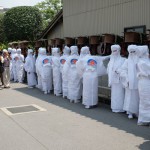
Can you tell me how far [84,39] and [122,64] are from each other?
13.0ft

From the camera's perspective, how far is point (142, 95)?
7320 millimetres

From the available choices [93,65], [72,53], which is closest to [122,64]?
[93,65]

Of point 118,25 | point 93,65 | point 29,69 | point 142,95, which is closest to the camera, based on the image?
point 142,95

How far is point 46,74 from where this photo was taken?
40.5ft

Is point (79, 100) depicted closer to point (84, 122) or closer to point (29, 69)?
point (84, 122)

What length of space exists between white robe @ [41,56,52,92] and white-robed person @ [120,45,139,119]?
4816mm

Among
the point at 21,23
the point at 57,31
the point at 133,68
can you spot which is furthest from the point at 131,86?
the point at 21,23

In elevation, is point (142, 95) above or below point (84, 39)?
below

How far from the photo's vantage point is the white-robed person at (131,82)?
7820 millimetres

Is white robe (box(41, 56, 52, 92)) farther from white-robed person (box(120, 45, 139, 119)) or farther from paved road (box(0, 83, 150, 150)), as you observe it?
white-robed person (box(120, 45, 139, 119))

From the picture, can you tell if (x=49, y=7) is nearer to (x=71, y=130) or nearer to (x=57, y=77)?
(x=57, y=77)

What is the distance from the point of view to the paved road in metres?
5.92

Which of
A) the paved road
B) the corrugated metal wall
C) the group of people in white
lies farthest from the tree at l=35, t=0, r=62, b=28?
the paved road

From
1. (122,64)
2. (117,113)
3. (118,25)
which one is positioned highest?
(118,25)
